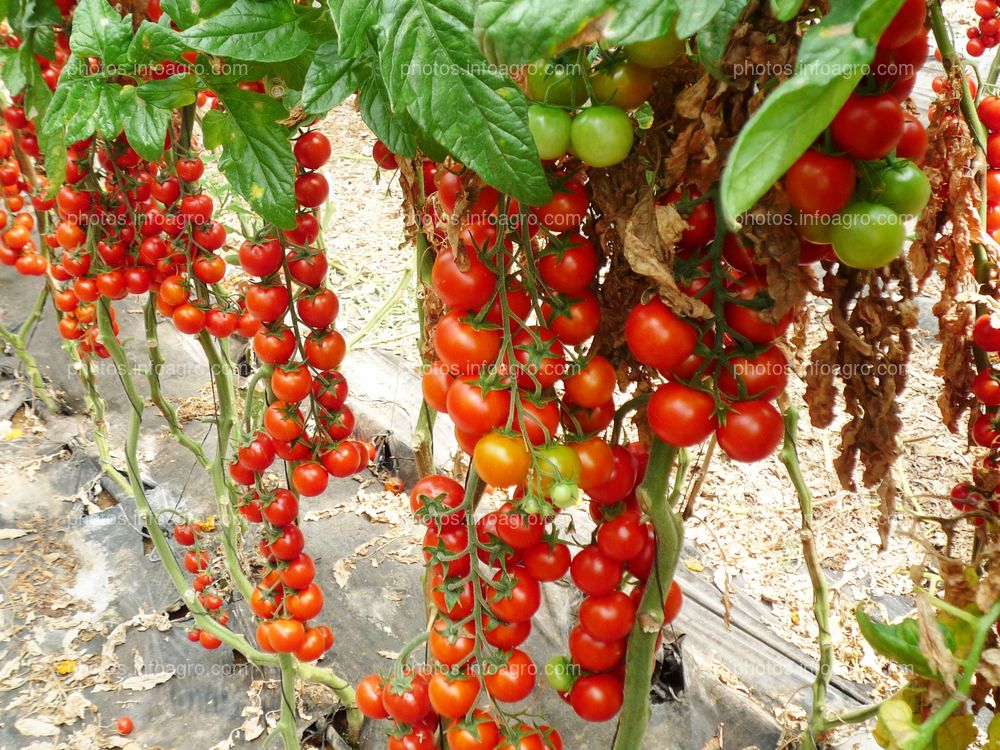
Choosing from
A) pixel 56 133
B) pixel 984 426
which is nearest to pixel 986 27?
pixel 984 426

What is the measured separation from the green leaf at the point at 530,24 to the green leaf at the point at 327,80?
11.6 inches

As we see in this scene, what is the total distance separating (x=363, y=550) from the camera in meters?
2.13

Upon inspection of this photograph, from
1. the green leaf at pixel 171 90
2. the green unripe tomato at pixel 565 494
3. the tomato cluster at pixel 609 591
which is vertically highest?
the green leaf at pixel 171 90

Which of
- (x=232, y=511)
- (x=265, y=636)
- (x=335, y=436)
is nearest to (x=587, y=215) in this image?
(x=335, y=436)

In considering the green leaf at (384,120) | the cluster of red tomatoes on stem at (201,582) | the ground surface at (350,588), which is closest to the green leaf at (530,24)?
the green leaf at (384,120)

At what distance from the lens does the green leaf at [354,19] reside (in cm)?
50

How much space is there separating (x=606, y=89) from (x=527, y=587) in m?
0.44

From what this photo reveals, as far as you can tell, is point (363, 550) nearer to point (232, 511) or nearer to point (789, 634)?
point (232, 511)

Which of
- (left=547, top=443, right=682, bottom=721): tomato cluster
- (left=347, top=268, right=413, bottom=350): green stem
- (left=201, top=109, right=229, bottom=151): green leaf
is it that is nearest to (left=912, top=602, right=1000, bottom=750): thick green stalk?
(left=547, top=443, right=682, bottom=721): tomato cluster

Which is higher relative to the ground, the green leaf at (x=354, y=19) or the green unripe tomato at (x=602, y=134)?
the green leaf at (x=354, y=19)

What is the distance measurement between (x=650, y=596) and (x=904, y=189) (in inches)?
16.1

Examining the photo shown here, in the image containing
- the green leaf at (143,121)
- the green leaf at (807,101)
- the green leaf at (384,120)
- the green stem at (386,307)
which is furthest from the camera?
the green stem at (386,307)

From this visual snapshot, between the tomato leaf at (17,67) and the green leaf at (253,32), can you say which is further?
the tomato leaf at (17,67)

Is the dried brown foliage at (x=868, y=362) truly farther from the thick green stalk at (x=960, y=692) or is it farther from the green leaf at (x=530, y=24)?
the green leaf at (x=530, y=24)
